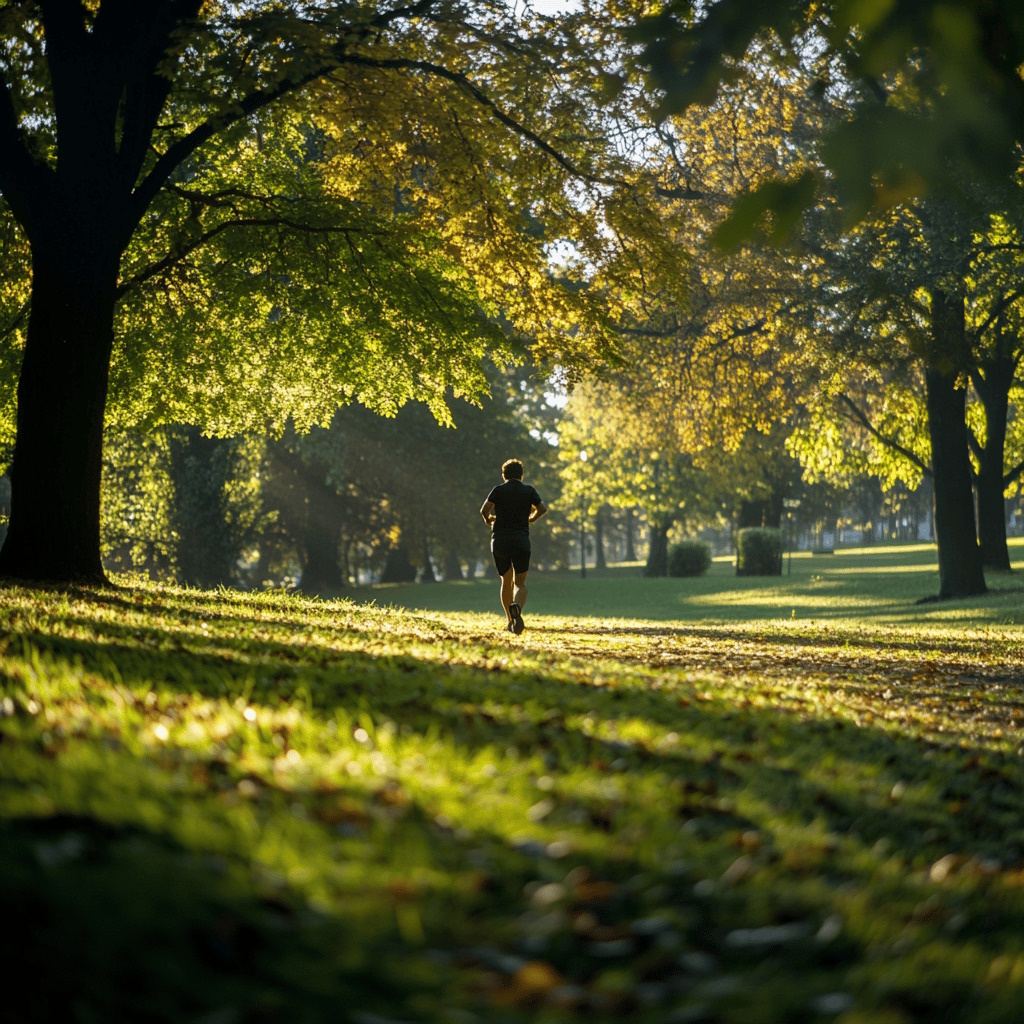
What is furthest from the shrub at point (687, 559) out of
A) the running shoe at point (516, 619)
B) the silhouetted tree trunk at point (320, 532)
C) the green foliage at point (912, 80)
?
the green foliage at point (912, 80)

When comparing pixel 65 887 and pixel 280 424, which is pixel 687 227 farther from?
pixel 65 887

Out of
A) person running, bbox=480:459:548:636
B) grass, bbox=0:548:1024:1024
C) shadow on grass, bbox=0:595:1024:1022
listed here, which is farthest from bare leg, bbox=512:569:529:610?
shadow on grass, bbox=0:595:1024:1022

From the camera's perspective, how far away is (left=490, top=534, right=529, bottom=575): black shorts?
42.3 ft

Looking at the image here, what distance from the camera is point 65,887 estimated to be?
99.8 inches

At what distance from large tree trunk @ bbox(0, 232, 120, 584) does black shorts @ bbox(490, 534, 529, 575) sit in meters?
4.91

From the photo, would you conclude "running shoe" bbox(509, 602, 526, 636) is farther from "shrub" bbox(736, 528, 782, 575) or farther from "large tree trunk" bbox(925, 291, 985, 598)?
"shrub" bbox(736, 528, 782, 575)

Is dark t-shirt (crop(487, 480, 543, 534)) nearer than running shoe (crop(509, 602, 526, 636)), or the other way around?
dark t-shirt (crop(487, 480, 543, 534))

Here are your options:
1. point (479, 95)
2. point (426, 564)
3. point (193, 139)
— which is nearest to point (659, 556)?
point (426, 564)

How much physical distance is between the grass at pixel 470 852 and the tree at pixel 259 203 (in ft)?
19.2

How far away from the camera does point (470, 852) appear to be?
3.17 m

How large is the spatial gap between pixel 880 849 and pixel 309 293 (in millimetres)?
12060

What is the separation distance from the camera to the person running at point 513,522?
41.9 feet

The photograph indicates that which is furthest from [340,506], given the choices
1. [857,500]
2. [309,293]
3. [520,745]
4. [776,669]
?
[857,500]

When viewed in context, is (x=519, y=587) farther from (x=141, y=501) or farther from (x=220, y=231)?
(x=141, y=501)
